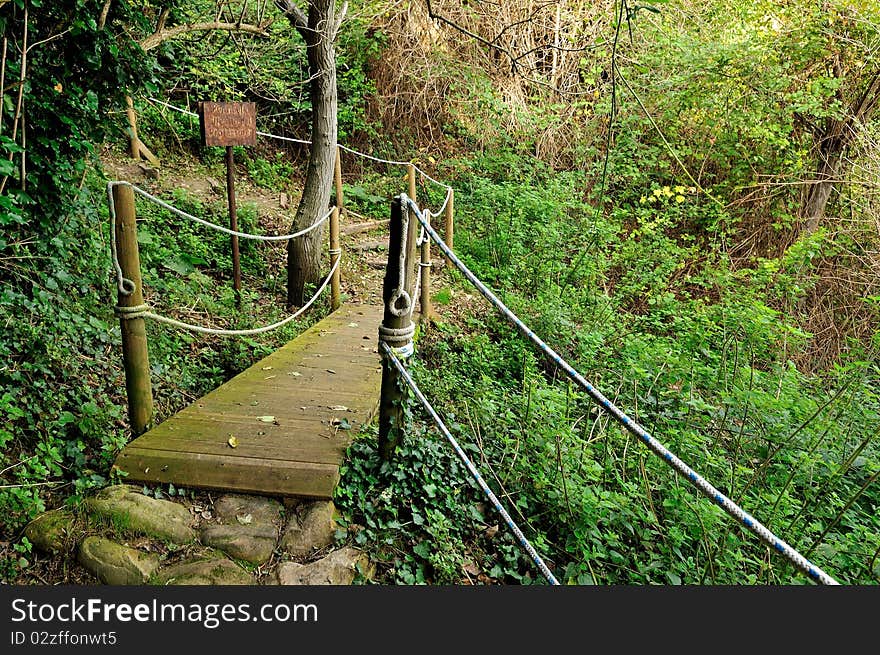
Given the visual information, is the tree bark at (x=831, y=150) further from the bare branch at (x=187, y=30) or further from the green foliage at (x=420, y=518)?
the green foliage at (x=420, y=518)

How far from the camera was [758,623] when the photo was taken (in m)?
2.00

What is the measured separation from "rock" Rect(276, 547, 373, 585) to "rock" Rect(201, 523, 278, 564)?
0.35ft

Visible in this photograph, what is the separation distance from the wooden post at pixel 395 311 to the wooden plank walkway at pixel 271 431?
25 centimetres

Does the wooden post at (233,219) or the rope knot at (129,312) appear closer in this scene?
the rope knot at (129,312)

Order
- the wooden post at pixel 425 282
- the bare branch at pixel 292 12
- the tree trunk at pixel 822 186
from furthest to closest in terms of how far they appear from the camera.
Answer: the tree trunk at pixel 822 186 < the bare branch at pixel 292 12 < the wooden post at pixel 425 282

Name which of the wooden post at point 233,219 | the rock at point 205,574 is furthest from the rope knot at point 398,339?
the wooden post at point 233,219

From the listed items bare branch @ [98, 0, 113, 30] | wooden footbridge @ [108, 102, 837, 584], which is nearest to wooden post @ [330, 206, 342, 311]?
bare branch @ [98, 0, 113, 30]

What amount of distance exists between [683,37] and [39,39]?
34.3ft

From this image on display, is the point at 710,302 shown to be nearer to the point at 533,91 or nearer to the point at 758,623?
the point at 533,91

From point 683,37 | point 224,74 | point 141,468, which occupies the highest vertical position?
point 683,37

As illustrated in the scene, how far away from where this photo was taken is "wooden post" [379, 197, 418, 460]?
115 inches

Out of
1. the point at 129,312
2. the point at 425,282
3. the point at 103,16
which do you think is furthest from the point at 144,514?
the point at 425,282

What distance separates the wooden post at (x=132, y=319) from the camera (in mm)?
2900

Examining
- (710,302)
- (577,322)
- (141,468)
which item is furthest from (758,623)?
(710,302)
